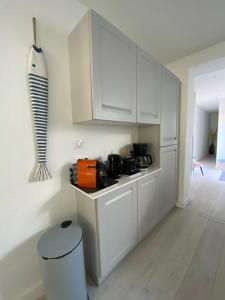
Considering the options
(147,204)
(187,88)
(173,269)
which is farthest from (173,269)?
(187,88)

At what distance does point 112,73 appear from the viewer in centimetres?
115

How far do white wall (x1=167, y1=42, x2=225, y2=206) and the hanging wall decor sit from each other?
2.01 m

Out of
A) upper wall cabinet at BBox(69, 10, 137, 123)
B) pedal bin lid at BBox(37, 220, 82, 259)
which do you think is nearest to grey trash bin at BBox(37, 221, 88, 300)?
pedal bin lid at BBox(37, 220, 82, 259)

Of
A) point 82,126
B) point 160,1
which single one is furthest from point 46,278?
point 160,1

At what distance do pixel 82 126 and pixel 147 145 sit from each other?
40.5 inches

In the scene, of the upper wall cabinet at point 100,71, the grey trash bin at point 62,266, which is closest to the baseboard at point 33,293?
the grey trash bin at point 62,266

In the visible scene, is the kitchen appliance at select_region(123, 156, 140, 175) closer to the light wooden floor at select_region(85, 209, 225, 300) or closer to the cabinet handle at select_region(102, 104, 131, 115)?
the cabinet handle at select_region(102, 104, 131, 115)

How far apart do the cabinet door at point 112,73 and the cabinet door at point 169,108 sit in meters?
0.66

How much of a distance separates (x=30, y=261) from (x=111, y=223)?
27.8 inches

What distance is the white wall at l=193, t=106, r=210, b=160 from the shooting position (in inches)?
229

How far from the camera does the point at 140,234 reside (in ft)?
5.20

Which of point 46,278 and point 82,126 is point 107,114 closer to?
point 82,126

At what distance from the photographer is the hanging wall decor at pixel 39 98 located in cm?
101

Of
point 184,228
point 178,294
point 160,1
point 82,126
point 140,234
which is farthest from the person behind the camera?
point 184,228
